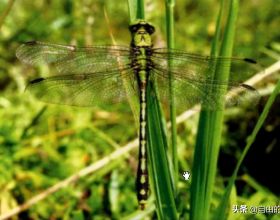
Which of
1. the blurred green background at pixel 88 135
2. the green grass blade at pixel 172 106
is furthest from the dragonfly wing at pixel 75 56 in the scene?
the green grass blade at pixel 172 106

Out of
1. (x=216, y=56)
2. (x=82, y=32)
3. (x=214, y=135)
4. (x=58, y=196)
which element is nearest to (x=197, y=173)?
(x=214, y=135)

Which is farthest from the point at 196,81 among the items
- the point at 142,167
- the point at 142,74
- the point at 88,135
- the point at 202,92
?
the point at 88,135

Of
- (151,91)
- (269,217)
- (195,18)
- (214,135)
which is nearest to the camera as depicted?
(214,135)

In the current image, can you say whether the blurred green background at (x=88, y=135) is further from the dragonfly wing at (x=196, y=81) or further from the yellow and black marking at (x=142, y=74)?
the dragonfly wing at (x=196, y=81)

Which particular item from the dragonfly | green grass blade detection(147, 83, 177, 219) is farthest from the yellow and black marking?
green grass blade detection(147, 83, 177, 219)

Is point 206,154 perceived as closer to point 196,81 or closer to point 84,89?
point 196,81

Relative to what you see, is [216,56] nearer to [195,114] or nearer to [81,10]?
[195,114]

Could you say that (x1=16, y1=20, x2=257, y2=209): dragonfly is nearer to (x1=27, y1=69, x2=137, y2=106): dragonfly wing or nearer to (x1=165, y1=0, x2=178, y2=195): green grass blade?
(x1=27, y1=69, x2=137, y2=106): dragonfly wing
